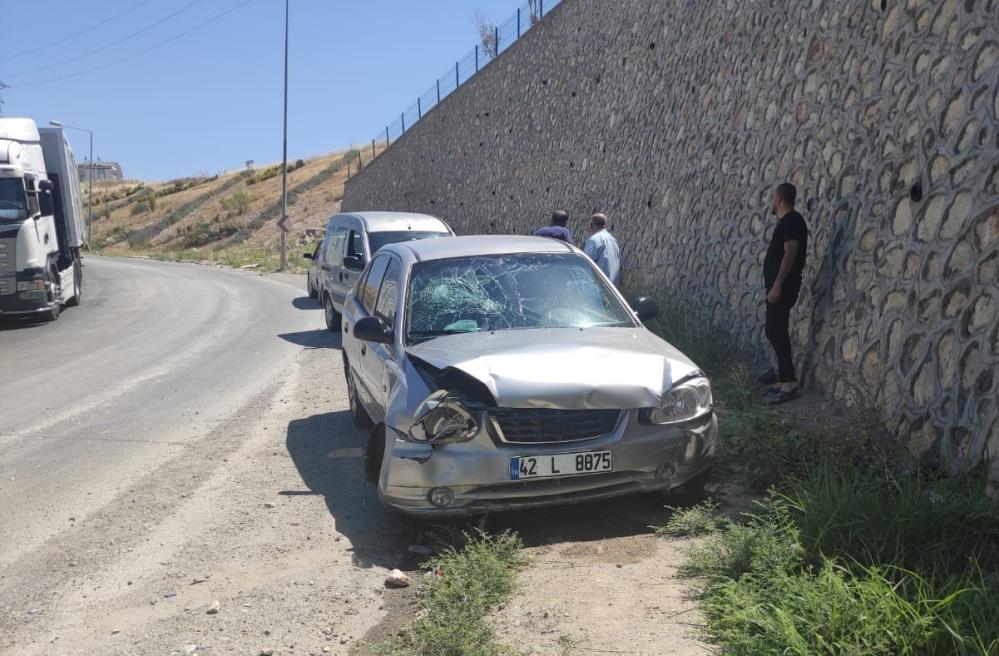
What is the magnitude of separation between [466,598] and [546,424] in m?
1.13

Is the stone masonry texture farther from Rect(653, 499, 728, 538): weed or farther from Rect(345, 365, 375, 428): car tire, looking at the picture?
Rect(345, 365, 375, 428): car tire

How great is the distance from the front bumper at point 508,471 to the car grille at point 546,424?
0.04 meters

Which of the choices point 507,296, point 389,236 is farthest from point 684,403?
point 389,236

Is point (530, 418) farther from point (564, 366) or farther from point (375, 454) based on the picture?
point (375, 454)

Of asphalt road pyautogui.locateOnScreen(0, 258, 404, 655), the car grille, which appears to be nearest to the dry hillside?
asphalt road pyautogui.locateOnScreen(0, 258, 404, 655)

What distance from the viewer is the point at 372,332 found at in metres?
5.74

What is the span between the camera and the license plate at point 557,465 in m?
4.70

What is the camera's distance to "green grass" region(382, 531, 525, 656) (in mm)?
3520

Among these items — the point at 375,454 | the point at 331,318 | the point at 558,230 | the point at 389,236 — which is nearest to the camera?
the point at 375,454

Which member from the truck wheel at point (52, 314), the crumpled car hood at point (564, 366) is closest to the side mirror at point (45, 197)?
the truck wheel at point (52, 314)

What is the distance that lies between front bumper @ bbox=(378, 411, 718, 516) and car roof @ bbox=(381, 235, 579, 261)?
1947 mm

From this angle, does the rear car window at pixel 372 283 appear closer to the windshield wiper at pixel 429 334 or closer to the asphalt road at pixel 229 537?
the asphalt road at pixel 229 537

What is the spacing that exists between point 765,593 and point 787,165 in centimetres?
663

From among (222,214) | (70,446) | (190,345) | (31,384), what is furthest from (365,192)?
(70,446)
